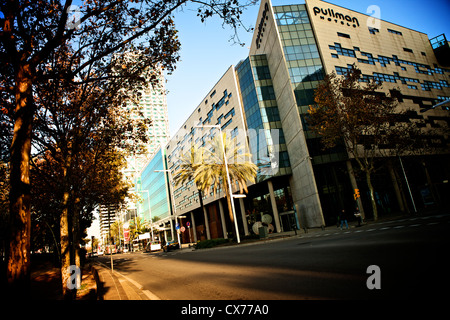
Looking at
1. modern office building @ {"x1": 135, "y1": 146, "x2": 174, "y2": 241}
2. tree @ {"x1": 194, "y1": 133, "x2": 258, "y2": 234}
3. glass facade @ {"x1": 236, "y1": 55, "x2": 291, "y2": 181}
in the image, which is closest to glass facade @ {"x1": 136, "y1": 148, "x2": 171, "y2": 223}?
modern office building @ {"x1": 135, "y1": 146, "x2": 174, "y2": 241}

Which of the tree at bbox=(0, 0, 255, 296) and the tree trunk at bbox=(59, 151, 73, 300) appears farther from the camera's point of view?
the tree trunk at bbox=(59, 151, 73, 300)

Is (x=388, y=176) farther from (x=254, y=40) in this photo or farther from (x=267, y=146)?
(x=254, y=40)

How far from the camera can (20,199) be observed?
4422mm

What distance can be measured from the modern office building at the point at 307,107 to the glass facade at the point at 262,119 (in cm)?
14

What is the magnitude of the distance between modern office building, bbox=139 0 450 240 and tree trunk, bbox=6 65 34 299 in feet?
92.8

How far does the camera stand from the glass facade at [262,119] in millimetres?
34438

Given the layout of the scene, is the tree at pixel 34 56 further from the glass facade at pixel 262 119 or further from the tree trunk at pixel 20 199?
the glass facade at pixel 262 119

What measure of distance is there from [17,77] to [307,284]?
7.26m

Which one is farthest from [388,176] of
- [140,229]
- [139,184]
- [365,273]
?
[139,184]

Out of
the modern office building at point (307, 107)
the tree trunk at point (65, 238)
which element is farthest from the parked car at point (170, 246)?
the tree trunk at point (65, 238)

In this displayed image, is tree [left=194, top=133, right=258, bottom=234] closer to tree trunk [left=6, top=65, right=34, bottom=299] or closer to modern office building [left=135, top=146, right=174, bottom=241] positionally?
tree trunk [left=6, top=65, right=34, bottom=299]

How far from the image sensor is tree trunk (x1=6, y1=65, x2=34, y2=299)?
4062 mm

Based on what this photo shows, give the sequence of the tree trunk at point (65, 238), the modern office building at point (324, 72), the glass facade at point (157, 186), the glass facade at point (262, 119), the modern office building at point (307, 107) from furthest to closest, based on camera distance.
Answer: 1. the glass facade at point (157, 186)
2. the glass facade at point (262, 119)
3. the modern office building at point (307, 107)
4. the modern office building at point (324, 72)
5. the tree trunk at point (65, 238)

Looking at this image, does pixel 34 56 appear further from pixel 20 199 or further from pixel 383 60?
pixel 383 60
